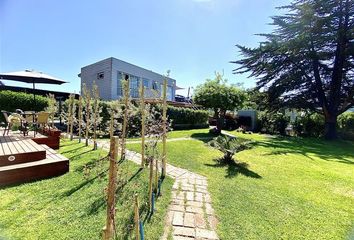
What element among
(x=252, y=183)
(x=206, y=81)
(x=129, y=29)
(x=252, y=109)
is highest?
(x=129, y=29)

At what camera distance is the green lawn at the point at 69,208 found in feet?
10.3

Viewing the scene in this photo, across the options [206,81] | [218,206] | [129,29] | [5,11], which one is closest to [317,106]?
[206,81]

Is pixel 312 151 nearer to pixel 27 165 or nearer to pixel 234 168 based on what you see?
pixel 234 168

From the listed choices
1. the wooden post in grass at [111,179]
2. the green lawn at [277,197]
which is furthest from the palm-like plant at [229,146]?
the wooden post in grass at [111,179]

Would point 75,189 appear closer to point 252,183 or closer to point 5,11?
point 252,183

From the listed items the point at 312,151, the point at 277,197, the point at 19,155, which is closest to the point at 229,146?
the point at 277,197

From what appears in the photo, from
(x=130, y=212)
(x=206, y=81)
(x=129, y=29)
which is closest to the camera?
(x=130, y=212)

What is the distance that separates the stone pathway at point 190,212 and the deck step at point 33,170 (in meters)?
2.91

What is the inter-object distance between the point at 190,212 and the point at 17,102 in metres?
14.3

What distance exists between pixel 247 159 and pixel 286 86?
14.9 m

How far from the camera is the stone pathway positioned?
3352 millimetres

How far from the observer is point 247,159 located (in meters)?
9.03

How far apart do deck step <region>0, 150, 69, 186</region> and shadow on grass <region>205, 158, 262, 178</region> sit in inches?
183

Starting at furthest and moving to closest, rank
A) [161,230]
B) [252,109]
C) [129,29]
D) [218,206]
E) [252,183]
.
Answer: [252,109] < [129,29] < [252,183] < [218,206] < [161,230]
